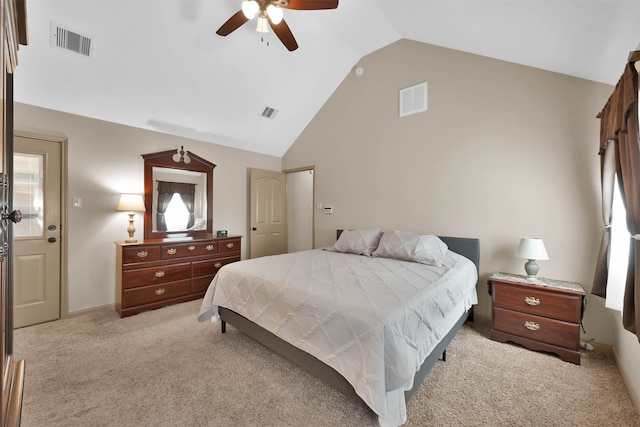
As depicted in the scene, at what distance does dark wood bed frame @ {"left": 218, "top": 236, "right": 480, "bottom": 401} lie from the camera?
1.64 m

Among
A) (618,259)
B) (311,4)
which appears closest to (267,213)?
(311,4)

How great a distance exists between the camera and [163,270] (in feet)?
10.9

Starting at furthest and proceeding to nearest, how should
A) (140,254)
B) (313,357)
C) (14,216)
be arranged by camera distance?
(140,254) < (313,357) < (14,216)

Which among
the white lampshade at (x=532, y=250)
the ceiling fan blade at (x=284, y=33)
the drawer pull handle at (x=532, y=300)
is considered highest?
the ceiling fan blade at (x=284, y=33)

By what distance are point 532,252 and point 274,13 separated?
3039mm

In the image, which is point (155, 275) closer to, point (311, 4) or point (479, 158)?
point (311, 4)

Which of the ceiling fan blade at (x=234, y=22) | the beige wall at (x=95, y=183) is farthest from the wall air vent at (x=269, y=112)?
the ceiling fan blade at (x=234, y=22)

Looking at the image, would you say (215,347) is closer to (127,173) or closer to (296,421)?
(296,421)

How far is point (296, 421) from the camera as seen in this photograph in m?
1.57

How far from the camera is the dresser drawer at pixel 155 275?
3.05 m

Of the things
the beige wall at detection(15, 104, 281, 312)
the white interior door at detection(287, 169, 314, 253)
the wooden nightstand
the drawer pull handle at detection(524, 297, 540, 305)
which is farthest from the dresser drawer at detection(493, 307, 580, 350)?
the beige wall at detection(15, 104, 281, 312)

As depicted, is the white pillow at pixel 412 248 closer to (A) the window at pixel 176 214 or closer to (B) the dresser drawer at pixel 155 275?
(B) the dresser drawer at pixel 155 275

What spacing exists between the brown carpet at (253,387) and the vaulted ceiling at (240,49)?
2.45 meters

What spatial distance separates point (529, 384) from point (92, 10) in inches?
185
